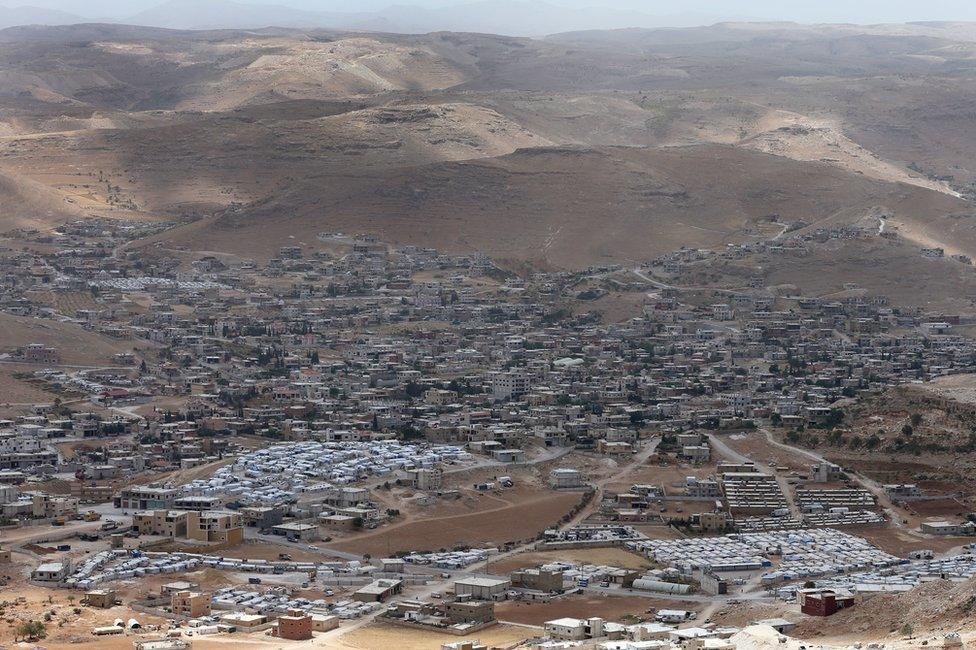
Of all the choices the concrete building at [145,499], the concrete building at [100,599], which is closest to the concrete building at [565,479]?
the concrete building at [145,499]

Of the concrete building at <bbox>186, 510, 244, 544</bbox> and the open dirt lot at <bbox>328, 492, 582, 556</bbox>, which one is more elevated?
the concrete building at <bbox>186, 510, 244, 544</bbox>

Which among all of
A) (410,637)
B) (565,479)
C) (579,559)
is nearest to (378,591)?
(410,637)

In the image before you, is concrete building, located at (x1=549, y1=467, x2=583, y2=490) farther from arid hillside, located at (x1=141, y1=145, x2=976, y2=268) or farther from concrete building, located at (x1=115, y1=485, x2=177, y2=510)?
arid hillside, located at (x1=141, y1=145, x2=976, y2=268)

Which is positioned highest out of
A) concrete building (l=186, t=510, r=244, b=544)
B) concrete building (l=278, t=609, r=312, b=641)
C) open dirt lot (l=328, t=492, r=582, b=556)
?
concrete building (l=278, t=609, r=312, b=641)

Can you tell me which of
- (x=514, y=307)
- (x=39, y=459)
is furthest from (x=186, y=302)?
(x=39, y=459)

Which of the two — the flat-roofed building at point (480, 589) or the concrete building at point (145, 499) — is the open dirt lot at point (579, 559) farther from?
the concrete building at point (145, 499)

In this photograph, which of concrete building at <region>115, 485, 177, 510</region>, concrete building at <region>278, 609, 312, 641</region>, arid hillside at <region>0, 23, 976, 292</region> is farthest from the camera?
arid hillside at <region>0, 23, 976, 292</region>

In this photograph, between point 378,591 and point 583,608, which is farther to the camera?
point 378,591

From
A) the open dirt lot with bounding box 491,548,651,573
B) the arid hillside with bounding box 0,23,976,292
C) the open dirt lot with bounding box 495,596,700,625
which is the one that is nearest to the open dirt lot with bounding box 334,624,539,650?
the open dirt lot with bounding box 495,596,700,625

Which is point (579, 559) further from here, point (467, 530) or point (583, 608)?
point (583, 608)

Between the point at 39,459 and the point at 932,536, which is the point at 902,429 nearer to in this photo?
the point at 932,536

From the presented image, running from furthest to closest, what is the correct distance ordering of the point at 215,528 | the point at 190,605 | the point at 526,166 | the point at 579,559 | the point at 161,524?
the point at 526,166
the point at 161,524
the point at 215,528
the point at 579,559
the point at 190,605
